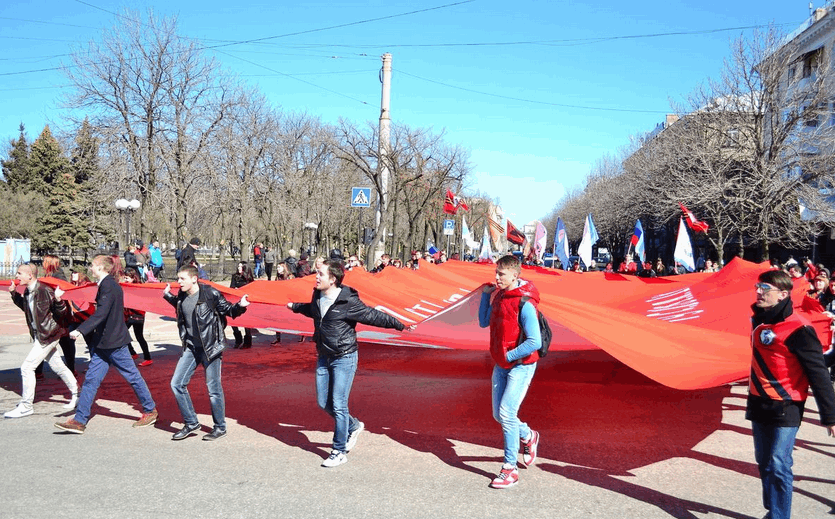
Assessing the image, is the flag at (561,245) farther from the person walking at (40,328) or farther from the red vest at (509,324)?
the red vest at (509,324)

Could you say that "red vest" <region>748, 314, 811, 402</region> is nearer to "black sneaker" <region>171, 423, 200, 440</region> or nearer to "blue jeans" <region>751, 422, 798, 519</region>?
"blue jeans" <region>751, 422, 798, 519</region>

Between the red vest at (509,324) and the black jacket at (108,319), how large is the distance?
12.2 feet

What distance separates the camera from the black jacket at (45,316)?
7.76m

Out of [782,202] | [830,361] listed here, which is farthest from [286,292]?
[782,202]

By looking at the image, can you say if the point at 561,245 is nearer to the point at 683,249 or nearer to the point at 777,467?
the point at 683,249

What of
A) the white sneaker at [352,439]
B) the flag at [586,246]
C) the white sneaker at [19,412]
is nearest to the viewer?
the white sneaker at [352,439]

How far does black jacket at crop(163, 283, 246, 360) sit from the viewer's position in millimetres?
6582

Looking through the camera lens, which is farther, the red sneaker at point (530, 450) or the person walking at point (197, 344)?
the person walking at point (197, 344)

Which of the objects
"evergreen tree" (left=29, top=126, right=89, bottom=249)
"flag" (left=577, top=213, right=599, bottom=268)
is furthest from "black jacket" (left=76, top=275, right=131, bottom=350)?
"evergreen tree" (left=29, top=126, right=89, bottom=249)

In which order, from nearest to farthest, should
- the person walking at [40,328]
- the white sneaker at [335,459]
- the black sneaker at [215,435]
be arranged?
the white sneaker at [335,459] → the black sneaker at [215,435] → the person walking at [40,328]

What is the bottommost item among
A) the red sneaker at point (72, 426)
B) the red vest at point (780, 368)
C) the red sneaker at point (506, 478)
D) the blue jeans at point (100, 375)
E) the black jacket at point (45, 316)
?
the red sneaker at point (72, 426)

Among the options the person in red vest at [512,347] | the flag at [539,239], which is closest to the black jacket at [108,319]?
the person in red vest at [512,347]

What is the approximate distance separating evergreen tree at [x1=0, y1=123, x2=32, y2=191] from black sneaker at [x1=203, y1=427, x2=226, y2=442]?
5720 centimetres

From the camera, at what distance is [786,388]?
441 cm
